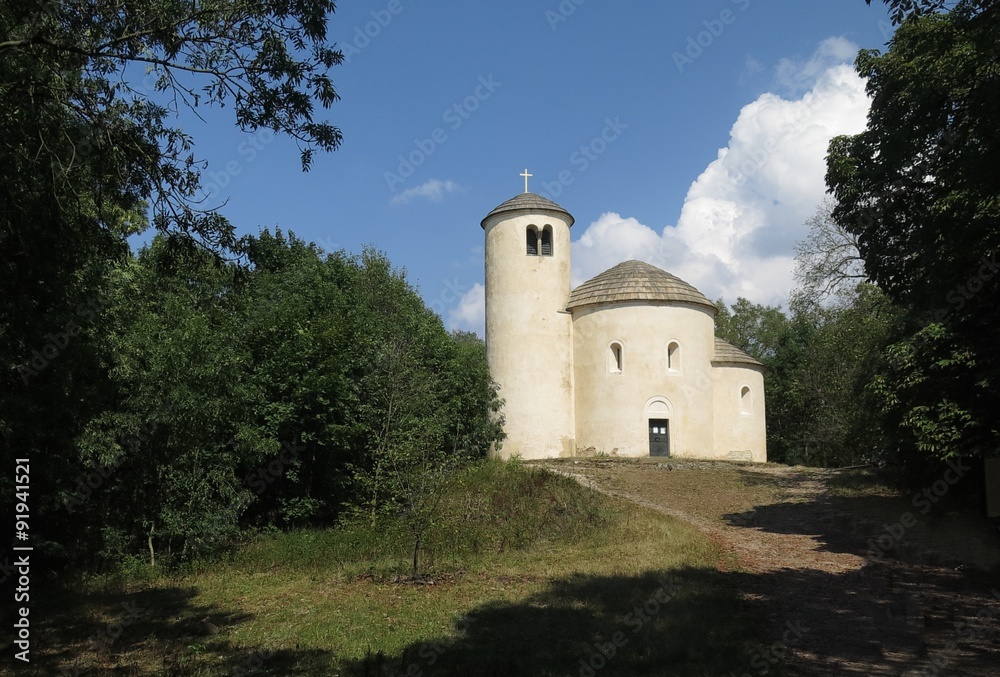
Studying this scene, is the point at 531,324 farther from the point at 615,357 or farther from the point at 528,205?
the point at 528,205

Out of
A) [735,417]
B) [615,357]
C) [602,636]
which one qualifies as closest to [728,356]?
[735,417]

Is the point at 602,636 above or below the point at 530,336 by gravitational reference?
below

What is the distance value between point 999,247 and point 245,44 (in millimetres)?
9674

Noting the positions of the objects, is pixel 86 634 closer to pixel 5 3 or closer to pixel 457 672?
pixel 457 672

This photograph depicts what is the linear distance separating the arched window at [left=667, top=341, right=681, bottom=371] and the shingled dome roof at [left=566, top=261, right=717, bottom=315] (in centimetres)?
175

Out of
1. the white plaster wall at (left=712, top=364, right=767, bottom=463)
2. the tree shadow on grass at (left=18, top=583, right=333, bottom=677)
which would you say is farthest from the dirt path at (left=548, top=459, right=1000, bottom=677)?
the white plaster wall at (left=712, top=364, right=767, bottom=463)

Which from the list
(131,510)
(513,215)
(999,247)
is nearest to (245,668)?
(131,510)

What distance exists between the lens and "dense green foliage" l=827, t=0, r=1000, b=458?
930cm

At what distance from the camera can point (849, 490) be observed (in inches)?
780

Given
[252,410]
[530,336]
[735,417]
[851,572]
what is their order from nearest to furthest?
[851,572] → [252,410] → [530,336] → [735,417]

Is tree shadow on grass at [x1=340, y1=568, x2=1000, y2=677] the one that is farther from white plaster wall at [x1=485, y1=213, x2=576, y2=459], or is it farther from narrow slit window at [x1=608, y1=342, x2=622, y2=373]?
white plaster wall at [x1=485, y1=213, x2=576, y2=459]

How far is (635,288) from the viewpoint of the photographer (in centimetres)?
2973

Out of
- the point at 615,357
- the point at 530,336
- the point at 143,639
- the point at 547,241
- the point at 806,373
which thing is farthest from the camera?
the point at 806,373

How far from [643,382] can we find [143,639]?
22.1 metres
